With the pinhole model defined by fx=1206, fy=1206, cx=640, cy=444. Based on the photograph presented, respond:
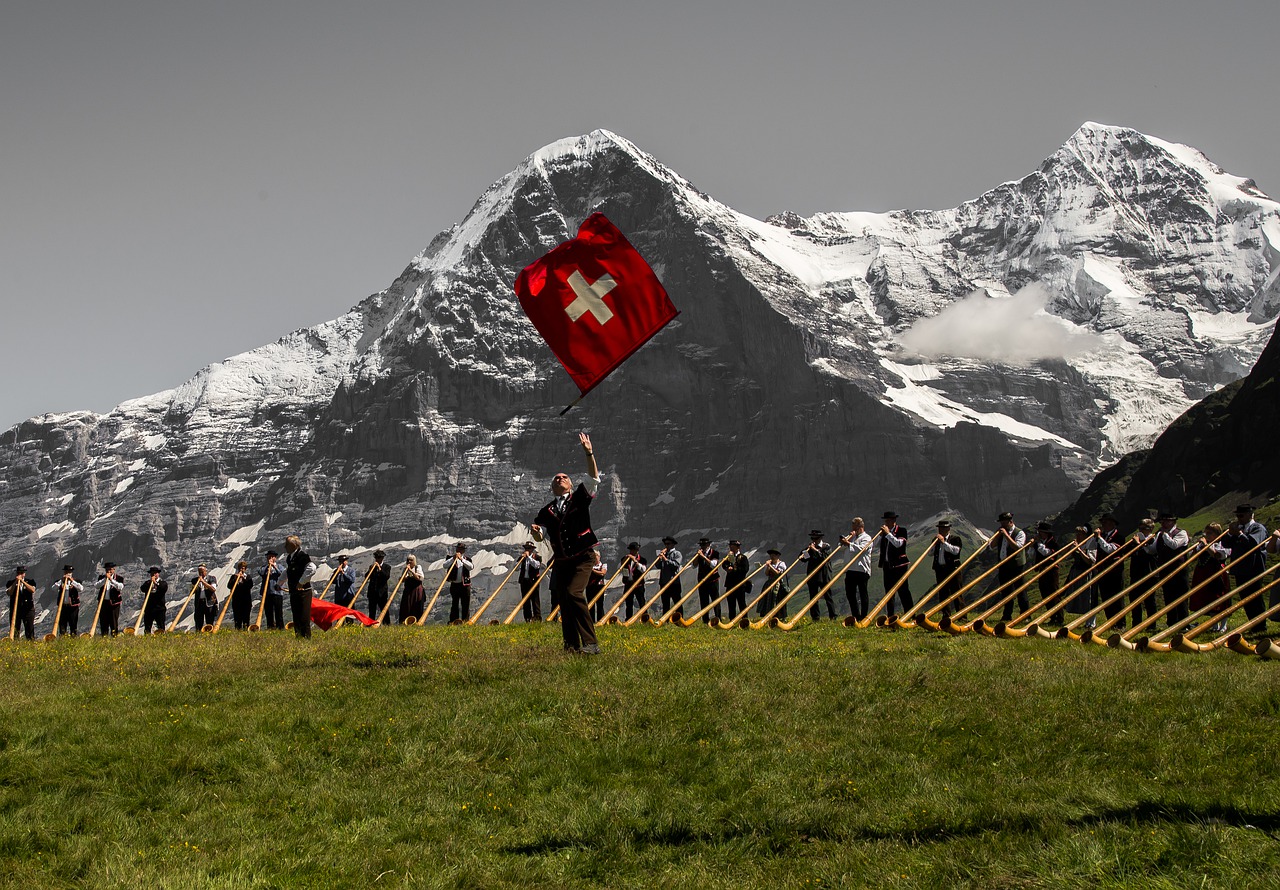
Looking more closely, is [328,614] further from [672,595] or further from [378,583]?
[672,595]

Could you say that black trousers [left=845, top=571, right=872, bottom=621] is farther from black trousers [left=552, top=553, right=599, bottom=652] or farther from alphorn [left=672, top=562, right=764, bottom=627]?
black trousers [left=552, top=553, right=599, bottom=652]

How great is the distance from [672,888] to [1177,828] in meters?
4.34

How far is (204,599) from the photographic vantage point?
149ft

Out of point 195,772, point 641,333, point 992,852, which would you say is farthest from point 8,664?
point 992,852

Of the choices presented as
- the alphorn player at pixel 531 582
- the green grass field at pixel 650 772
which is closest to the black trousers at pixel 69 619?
the alphorn player at pixel 531 582

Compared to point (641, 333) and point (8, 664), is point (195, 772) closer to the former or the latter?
point (8, 664)

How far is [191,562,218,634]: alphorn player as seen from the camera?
42531mm

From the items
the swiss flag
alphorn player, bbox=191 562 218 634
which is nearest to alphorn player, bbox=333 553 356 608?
alphorn player, bbox=191 562 218 634

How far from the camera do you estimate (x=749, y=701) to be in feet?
52.2

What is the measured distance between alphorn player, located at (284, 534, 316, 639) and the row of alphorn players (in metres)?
6.46

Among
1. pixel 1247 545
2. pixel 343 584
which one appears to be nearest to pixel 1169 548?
pixel 1247 545

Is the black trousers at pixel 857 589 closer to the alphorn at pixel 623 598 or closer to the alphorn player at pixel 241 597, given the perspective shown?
the alphorn at pixel 623 598

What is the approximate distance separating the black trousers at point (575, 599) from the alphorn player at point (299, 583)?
819cm

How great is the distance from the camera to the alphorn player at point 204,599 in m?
42.5
